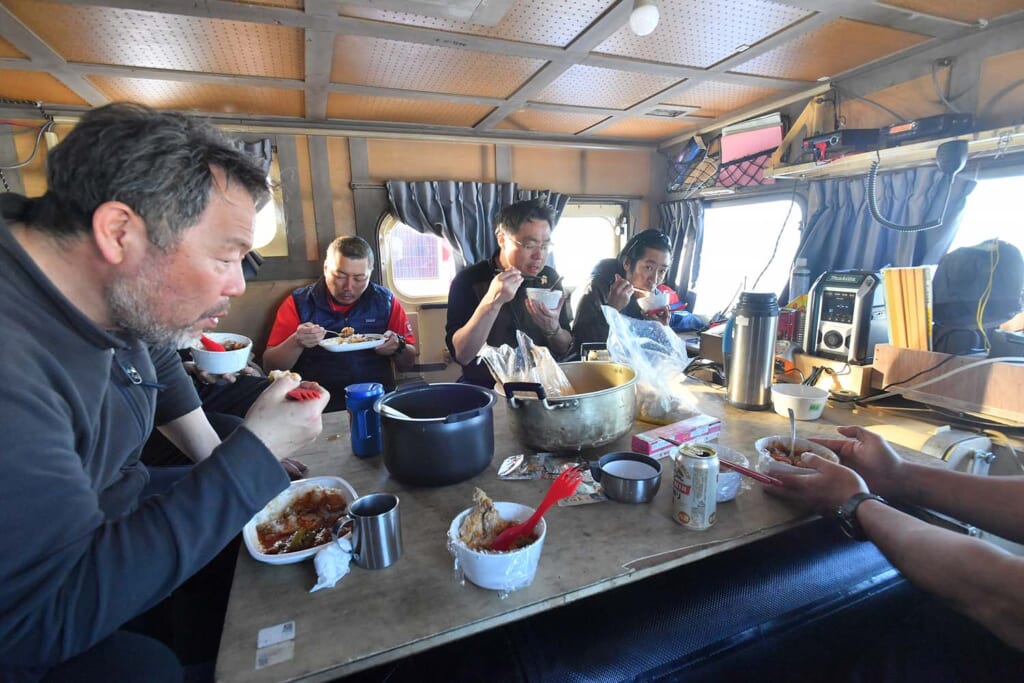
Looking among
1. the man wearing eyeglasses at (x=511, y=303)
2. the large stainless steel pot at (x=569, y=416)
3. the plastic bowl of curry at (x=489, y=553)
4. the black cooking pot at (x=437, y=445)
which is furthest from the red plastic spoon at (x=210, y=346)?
the plastic bowl of curry at (x=489, y=553)

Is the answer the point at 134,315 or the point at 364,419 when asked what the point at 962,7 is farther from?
the point at 134,315

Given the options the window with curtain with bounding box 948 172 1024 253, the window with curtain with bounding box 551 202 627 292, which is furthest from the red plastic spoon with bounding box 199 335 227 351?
the window with curtain with bounding box 948 172 1024 253

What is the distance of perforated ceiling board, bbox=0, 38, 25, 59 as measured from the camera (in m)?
2.27

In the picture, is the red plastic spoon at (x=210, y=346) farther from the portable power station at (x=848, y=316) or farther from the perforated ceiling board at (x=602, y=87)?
the portable power station at (x=848, y=316)

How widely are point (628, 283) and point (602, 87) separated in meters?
1.53

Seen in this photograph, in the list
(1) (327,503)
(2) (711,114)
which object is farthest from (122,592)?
(2) (711,114)

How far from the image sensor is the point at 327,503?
1136mm

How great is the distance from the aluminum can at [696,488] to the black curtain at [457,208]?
336cm

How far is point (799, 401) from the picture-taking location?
1611 millimetres

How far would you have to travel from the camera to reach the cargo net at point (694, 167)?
4301 mm

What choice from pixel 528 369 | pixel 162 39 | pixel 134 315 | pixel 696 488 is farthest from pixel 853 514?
pixel 162 39

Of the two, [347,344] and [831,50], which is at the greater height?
[831,50]

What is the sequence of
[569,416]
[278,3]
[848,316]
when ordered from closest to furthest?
[569,416] → [848,316] → [278,3]

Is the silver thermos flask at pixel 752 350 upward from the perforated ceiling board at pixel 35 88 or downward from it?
downward
